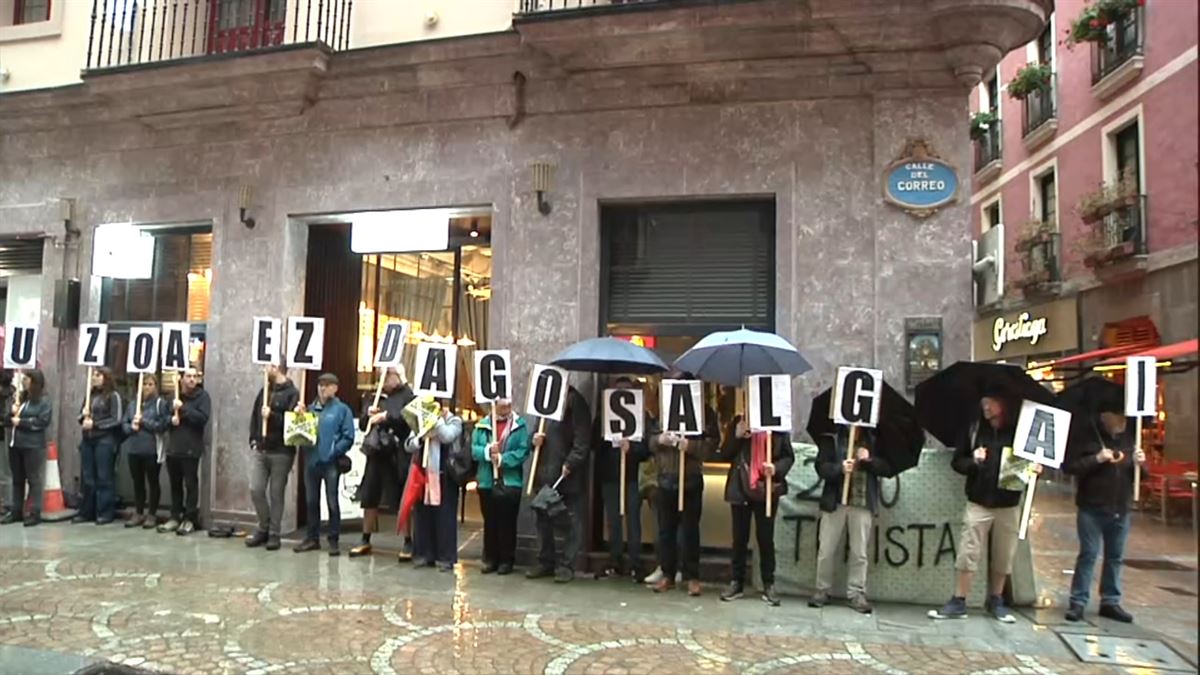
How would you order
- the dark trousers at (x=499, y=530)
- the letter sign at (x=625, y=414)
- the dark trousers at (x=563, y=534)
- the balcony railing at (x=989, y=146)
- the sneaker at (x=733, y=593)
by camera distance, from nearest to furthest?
the sneaker at (x=733, y=593) < the letter sign at (x=625, y=414) < the dark trousers at (x=563, y=534) < the dark trousers at (x=499, y=530) < the balcony railing at (x=989, y=146)

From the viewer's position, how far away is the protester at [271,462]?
9648mm

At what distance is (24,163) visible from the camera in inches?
479

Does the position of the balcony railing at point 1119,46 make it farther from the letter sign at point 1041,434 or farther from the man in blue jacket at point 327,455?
the man in blue jacket at point 327,455

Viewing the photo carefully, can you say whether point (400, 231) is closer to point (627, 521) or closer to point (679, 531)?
point (627, 521)

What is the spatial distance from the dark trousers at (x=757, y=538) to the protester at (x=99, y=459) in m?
7.85

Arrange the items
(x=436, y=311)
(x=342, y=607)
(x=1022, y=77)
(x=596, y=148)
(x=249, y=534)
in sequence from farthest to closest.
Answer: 1. (x=1022, y=77)
2. (x=436, y=311)
3. (x=249, y=534)
4. (x=596, y=148)
5. (x=342, y=607)

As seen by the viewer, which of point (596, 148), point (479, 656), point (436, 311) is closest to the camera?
point (479, 656)

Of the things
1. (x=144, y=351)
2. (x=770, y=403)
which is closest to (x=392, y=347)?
(x=144, y=351)

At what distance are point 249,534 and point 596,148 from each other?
6.12 meters

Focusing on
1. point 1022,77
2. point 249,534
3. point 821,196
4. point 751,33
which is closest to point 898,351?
point 821,196

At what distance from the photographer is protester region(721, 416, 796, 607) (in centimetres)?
768

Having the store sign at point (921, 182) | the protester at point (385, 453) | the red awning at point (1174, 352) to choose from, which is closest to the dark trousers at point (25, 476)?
the protester at point (385, 453)

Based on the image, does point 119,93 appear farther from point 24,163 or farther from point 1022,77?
point 1022,77

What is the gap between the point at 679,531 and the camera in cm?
820
